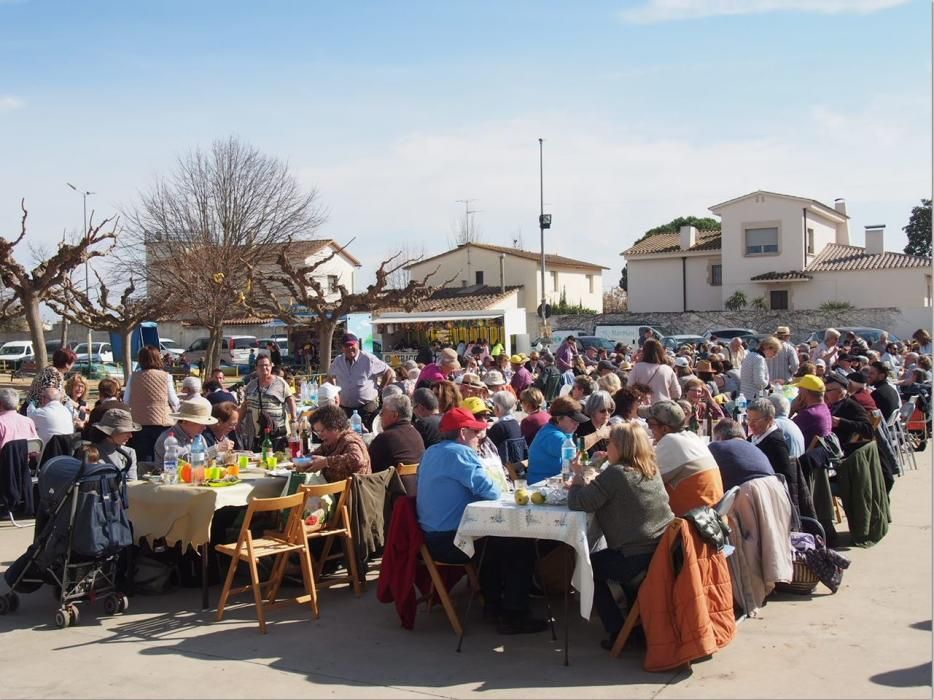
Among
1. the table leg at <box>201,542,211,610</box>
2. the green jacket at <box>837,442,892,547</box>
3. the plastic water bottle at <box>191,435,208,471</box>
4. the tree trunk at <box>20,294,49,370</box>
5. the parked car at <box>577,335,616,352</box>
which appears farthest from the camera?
the parked car at <box>577,335,616,352</box>

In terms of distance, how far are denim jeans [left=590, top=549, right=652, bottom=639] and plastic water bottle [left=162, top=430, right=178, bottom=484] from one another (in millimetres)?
3098

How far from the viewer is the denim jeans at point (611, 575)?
201 inches

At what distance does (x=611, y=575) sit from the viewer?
204 inches

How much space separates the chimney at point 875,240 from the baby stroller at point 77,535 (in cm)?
4533

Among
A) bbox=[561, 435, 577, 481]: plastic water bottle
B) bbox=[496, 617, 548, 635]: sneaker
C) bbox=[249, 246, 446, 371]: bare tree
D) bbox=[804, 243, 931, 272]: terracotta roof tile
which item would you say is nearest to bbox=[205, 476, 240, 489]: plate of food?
bbox=[496, 617, 548, 635]: sneaker

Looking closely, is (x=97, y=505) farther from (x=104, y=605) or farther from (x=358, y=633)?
(x=358, y=633)

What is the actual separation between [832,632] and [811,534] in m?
1.08

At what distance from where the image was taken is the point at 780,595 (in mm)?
6270

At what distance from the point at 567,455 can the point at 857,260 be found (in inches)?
1668

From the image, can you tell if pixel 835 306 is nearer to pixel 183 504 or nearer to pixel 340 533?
pixel 340 533

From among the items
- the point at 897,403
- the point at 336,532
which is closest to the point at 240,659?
the point at 336,532

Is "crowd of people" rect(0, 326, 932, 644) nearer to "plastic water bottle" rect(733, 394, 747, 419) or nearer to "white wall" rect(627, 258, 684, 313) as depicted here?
"plastic water bottle" rect(733, 394, 747, 419)

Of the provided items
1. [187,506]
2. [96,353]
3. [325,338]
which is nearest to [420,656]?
[187,506]

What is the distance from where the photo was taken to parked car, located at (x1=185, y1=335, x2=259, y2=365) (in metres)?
34.8
